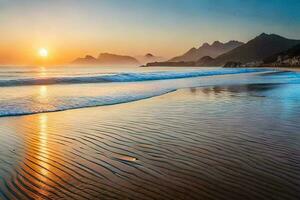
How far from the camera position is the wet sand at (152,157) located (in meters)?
4.71

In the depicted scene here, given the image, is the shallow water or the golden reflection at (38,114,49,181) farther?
the golden reflection at (38,114,49,181)

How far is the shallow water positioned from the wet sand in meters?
0.01

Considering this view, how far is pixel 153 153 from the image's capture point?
263 inches

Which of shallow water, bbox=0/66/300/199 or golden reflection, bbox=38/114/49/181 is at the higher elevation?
golden reflection, bbox=38/114/49/181

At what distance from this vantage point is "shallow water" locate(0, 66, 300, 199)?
185 inches

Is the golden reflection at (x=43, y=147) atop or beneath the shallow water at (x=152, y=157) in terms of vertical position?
atop

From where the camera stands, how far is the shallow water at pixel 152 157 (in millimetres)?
4711

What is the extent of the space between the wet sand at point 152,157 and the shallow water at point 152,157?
1 centimetres

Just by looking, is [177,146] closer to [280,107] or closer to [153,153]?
[153,153]

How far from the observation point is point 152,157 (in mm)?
6410

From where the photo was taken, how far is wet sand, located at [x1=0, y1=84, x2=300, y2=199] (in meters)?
4.71

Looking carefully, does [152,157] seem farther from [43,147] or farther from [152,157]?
[43,147]

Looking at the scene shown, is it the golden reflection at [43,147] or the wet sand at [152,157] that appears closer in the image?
the wet sand at [152,157]

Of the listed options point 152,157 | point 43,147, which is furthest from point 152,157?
point 43,147
